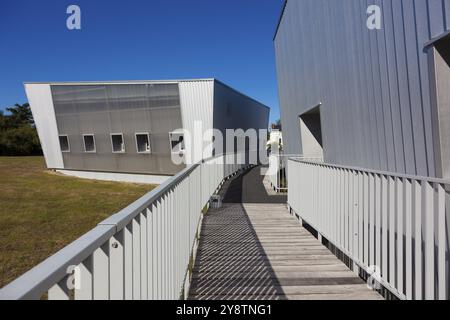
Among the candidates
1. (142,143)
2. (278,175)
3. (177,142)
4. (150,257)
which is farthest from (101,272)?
(142,143)

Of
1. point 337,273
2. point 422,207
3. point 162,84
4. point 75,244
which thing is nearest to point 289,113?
point 162,84

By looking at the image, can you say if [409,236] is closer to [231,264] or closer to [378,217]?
[378,217]

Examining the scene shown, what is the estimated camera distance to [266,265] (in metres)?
3.80

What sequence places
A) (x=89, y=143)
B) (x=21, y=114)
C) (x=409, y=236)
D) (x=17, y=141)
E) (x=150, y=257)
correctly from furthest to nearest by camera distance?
(x=21, y=114) → (x=17, y=141) → (x=89, y=143) → (x=409, y=236) → (x=150, y=257)

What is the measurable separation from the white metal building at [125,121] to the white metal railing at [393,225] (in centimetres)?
1245

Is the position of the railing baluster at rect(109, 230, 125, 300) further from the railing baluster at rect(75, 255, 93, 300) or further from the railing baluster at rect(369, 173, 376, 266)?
the railing baluster at rect(369, 173, 376, 266)

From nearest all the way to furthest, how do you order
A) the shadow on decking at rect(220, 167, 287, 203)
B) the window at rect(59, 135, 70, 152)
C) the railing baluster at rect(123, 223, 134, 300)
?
1. the railing baluster at rect(123, 223, 134, 300)
2. the shadow on decking at rect(220, 167, 287, 203)
3. the window at rect(59, 135, 70, 152)

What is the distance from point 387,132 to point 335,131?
8.35 feet

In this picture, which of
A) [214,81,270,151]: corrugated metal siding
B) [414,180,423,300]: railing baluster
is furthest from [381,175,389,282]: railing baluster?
[214,81,270,151]: corrugated metal siding

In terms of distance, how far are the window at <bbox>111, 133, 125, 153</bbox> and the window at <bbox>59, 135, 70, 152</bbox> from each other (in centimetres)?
376

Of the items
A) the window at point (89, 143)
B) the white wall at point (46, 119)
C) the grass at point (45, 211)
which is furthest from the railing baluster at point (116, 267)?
the white wall at point (46, 119)

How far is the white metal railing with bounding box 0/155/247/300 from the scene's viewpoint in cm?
88

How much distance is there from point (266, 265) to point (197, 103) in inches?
527

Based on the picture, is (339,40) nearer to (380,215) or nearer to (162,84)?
(380,215)
